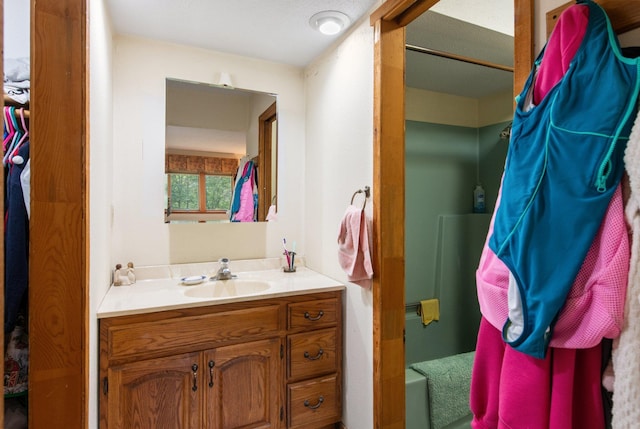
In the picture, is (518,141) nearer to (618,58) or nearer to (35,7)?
(618,58)

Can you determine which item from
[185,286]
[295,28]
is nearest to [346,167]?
[295,28]

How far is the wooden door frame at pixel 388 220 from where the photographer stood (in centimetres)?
A: 157

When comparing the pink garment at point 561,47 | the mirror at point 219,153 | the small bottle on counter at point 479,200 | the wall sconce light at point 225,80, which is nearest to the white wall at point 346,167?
the mirror at point 219,153

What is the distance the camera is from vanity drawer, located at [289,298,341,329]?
5.87 feet

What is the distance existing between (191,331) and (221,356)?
195 mm

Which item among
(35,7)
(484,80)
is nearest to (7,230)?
(35,7)

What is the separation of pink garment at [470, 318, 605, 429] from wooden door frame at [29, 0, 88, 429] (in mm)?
1236

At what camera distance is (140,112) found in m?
2.02

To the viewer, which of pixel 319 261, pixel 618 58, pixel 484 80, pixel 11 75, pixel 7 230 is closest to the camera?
pixel 618 58

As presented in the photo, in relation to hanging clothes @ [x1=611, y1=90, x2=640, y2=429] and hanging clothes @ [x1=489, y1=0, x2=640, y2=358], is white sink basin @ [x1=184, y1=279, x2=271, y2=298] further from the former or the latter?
hanging clothes @ [x1=611, y1=90, x2=640, y2=429]

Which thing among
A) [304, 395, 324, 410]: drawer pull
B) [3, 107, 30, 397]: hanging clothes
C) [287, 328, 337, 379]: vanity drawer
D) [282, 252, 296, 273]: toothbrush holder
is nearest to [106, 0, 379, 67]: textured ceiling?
[3, 107, 30, 397]: hanging clothes

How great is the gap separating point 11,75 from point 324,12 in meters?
1.35

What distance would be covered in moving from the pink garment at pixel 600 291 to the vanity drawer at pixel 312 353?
132cm

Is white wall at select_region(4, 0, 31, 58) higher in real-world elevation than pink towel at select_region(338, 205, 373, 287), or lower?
higher
